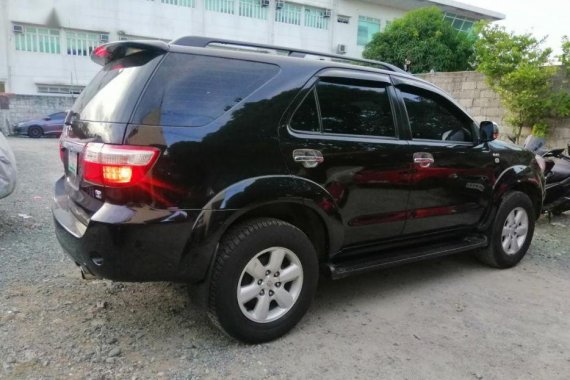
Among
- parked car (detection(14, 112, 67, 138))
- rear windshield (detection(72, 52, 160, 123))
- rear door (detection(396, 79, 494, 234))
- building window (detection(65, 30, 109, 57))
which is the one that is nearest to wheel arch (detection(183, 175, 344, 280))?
rear windshield (detection(72, 52, 160, 123))

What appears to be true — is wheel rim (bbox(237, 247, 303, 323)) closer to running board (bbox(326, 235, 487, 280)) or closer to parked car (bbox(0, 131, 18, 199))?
running board (bbox(326, 235, 487, 280))

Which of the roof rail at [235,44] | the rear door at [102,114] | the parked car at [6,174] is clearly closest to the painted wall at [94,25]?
the parked car at [6,174]

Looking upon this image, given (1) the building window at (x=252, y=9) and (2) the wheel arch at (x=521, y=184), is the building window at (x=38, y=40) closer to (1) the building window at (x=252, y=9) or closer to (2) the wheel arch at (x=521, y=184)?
(1) the building window at (x=252, y=9)

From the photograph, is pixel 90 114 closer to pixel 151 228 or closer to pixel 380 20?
pixel 151 228

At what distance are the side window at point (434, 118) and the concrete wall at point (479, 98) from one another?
6543 mm

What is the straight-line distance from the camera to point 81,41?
25.5 metres

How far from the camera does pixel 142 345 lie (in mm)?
2885

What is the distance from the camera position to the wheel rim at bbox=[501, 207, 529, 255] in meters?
4.51

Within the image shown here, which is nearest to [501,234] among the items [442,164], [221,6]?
[442,164]

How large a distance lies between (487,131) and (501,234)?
1013 mm

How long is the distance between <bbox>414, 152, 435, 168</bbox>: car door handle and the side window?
0.15 metres

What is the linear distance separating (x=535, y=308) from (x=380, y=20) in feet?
111

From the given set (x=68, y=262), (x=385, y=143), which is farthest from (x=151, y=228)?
(x=68, y=262)

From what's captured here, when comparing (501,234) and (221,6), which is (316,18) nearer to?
(221,6)
